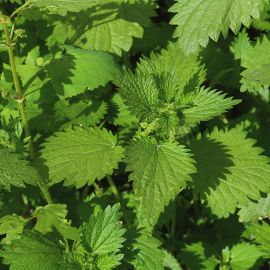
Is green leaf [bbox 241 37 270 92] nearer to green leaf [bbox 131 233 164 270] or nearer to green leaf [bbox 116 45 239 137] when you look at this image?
green leaf [bbox 116 45 239 137]

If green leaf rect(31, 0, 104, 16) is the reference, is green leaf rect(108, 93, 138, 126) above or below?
below

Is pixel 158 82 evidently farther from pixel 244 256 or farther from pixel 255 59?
pixel 244 256

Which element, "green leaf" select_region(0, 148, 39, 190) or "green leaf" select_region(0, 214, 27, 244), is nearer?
"green leaf" select_region(0, 148, 39, 190)

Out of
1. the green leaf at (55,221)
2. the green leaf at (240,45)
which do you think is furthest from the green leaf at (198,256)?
the green leaf at (240,45)

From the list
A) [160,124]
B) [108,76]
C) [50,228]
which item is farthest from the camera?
[108,76]

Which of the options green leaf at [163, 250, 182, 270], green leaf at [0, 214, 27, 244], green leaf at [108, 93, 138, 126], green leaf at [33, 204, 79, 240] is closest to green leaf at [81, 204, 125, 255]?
green leaf at [33, 204, 79, 240]

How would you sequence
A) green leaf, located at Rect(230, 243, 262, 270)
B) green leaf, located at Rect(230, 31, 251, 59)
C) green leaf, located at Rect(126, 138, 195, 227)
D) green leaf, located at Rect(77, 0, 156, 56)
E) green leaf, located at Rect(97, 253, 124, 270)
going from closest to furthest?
green leaf, located at Rect(126, 138, 195, 227) < green leaf, located at Rect(97, 253, 124, 270) < green leaf, located at Rect(230, 243, 262, 270) < green leaf, located at Rect(77, 0, 156, 56) < green leaf, located at Rect(230, 31, 251, 59)

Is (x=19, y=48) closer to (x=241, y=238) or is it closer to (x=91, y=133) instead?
(x=91, y=133)

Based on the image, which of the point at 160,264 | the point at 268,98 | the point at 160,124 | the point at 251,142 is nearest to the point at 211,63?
the point at 268,98
